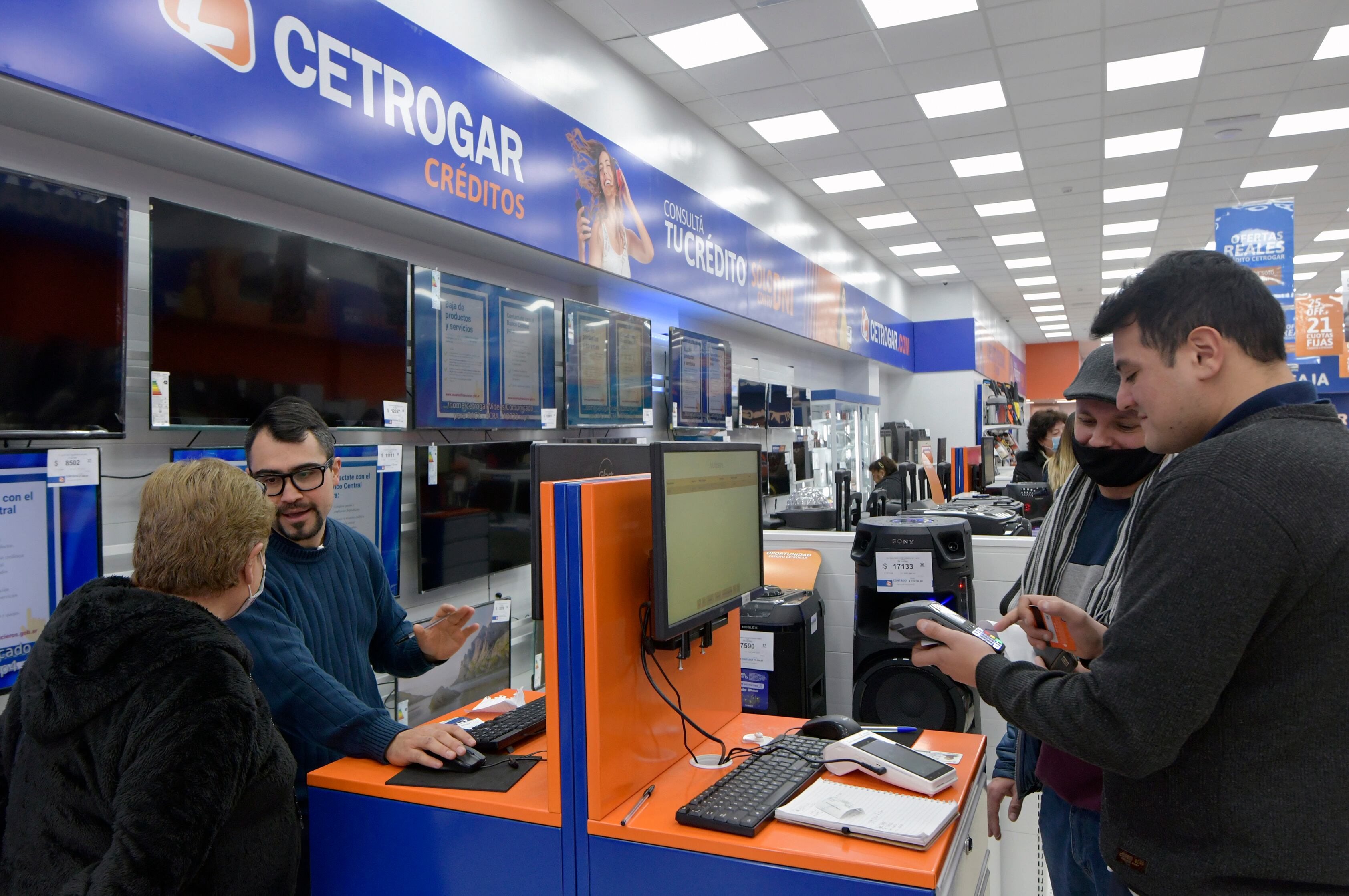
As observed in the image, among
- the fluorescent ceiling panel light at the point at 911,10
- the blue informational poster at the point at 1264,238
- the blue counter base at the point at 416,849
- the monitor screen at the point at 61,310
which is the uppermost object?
the fluorescent ceiling panel light at the point at 911,10

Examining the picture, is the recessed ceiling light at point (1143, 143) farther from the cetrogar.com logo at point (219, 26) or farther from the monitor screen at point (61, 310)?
the monitor screen at point (61, 310)

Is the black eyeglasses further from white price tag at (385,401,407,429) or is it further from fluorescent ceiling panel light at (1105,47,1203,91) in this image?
fluorescent ceiling panel light at (1105,47,1203,91)

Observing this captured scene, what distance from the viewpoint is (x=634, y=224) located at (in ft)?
16.2

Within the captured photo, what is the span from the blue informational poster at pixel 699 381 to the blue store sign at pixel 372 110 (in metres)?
0.36

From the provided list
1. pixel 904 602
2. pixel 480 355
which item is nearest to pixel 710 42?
pixel 480 355

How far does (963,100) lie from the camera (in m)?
6.00

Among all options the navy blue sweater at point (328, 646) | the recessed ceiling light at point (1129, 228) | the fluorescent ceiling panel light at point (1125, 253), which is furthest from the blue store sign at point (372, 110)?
the fluorescent ceiling panel light at point (1125, 253)

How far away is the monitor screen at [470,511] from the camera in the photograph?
3.45 m

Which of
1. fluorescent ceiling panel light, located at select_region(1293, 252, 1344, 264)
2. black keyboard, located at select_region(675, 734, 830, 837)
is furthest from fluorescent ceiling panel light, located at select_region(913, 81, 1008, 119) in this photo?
fluorescent ceiling panel light, located at select_region(1293, 252, 1344, 264)

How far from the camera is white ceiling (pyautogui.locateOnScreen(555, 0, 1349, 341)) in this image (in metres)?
4.80

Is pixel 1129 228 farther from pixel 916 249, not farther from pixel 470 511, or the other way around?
pixel 470 511

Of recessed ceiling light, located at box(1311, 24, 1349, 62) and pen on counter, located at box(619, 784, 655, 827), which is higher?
recessed ceiling light, located at box(1311, 24, 1349, 62)

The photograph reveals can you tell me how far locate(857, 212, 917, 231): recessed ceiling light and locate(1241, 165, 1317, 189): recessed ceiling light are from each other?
307 cm

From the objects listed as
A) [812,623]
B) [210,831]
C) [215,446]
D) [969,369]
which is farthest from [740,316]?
[969,369]
